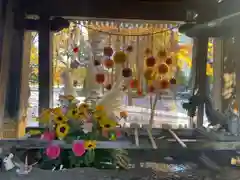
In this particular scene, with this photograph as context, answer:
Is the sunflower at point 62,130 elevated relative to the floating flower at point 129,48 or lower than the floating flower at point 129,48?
lower

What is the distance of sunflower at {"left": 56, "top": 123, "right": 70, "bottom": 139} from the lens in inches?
43.1

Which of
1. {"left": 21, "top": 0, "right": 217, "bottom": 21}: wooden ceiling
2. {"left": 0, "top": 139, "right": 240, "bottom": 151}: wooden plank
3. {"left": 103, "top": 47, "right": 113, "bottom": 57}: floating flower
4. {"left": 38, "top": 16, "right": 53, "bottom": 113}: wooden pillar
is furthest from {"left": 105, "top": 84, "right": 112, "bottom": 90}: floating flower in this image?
{"left": 0, "top": 139, "right": 240, "bottom": 151}: wooden plank

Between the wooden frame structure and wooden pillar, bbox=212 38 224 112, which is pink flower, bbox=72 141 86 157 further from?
wooden pillar, bbox=212 38 224 112

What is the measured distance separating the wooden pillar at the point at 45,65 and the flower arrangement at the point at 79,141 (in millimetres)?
409

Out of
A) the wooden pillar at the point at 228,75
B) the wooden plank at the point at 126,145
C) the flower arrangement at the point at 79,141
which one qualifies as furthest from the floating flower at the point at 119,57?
the wooden plank at the point at 126,145

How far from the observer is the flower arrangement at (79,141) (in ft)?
3.55

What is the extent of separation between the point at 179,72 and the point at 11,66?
886mm

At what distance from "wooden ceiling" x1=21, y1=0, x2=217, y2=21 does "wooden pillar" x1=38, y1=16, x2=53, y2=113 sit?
3.6 inches

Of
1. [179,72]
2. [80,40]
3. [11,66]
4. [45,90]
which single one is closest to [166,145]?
[11,66]

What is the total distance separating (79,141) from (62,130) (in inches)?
2.7

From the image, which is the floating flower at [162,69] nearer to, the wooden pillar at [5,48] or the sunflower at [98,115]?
the sunflower at [98,115]

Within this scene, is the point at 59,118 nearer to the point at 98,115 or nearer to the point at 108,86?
the point at 98,115

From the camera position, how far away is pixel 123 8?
1.50 meters

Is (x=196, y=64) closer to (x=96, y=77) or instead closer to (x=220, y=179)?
(x=96, y=77)
